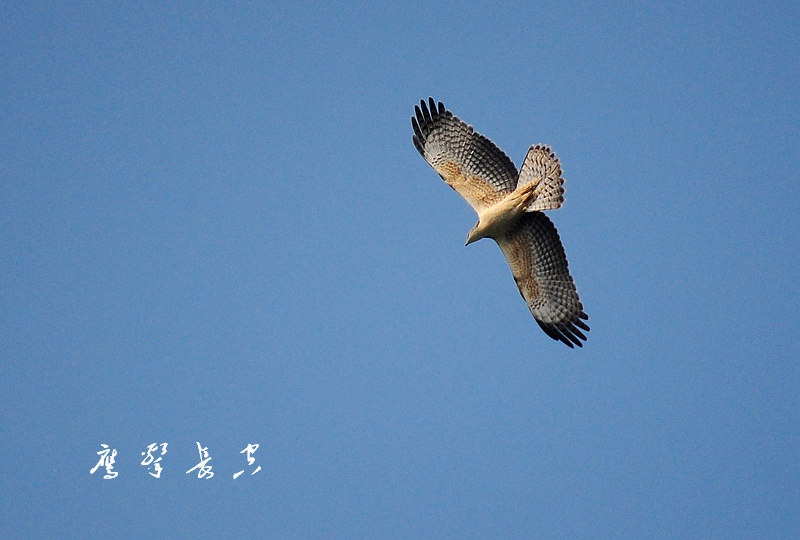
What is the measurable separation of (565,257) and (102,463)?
798 cm

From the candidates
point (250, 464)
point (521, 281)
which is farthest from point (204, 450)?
point (521, 281)

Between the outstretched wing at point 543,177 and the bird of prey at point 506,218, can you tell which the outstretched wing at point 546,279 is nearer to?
the bird of prey at point 506,218

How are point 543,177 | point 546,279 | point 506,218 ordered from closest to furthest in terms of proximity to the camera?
point 543,177 → point 506,218 → point 546,279

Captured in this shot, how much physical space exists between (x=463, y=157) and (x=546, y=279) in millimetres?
1672

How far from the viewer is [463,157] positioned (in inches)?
556

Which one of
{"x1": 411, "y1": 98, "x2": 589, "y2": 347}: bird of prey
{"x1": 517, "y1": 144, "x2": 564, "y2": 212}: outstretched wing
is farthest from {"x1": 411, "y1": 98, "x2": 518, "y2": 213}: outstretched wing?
{"x1": 517, "y1": 144, "x2": 564, "y2": 212}: outstretched wing

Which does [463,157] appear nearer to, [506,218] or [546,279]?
[506,218]

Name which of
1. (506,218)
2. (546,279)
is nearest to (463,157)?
(506,218)

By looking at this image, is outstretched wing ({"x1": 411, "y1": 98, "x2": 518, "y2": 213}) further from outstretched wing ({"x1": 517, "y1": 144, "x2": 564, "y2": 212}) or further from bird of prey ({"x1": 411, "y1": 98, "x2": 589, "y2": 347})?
outstretched wing ({"x1": 517, "y1": 144, "x2": 564, "y2": 212})

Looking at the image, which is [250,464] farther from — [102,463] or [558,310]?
[558,310]

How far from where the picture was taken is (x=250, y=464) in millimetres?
19594

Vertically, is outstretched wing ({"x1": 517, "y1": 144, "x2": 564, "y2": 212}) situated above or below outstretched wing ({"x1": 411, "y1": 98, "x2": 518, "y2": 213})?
below

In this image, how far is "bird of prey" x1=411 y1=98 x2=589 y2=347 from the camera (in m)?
13.9

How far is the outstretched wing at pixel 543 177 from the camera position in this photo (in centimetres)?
1336
